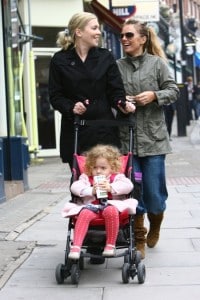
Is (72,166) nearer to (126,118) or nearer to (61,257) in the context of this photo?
(126,118)

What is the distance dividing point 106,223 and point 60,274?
52 cm

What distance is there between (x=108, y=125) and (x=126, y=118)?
288mm

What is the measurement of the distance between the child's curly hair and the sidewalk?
868 mm

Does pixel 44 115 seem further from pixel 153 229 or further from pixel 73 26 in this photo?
pixel 73 26

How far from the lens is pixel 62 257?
6.27 m

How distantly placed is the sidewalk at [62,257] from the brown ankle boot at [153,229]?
0.26 feet

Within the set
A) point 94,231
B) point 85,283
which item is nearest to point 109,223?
point 94,231

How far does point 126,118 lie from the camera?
576 centimetres

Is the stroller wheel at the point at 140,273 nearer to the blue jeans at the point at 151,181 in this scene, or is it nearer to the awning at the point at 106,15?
the blue jeans at the point at 151,181

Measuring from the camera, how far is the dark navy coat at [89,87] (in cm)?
559

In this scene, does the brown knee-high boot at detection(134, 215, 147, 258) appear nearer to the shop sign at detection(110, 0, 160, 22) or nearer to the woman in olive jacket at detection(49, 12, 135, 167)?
the woman in olive jacket at detection(49, 12, 135, 167)

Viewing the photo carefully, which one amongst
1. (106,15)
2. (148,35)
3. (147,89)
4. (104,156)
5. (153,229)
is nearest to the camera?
(104,156)

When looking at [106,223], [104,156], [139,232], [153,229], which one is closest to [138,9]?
[153,229]

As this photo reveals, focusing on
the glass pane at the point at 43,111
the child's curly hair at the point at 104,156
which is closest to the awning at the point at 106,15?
the glass pane at the point at 43,111
